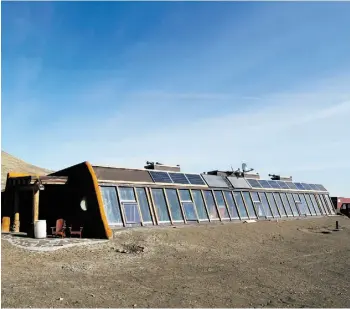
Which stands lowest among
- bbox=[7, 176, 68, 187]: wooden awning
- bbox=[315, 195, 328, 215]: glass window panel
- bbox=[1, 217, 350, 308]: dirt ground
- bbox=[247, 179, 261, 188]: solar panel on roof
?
bbox=[1, 217, 350, 308]: dirt ground

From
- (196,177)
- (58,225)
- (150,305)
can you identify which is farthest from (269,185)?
(150,305)

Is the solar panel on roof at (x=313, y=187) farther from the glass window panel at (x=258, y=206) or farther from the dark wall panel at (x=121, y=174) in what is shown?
the dark wall panel at (x=121, y=174)

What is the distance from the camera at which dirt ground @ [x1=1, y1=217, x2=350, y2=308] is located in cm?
1032

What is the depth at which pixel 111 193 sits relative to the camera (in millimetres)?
21359

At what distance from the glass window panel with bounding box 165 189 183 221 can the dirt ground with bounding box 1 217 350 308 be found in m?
1.28

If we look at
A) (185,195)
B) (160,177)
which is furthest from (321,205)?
(160,177)

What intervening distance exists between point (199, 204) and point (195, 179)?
83.7 inches

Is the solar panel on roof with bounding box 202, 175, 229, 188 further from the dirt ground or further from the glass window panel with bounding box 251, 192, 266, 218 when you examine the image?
the dirt ground

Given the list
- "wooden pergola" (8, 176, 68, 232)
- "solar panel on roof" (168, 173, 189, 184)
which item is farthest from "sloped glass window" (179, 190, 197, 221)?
"wooden pergola" (8, 176, 68, 232)

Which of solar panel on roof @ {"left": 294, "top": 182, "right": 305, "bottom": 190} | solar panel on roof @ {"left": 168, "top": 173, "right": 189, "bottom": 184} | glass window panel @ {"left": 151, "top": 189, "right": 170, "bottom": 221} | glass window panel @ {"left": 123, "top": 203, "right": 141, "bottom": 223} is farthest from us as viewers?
solar panel on roof @ {"left": 294, "top": 182, "right": 305, "bottom": 190}

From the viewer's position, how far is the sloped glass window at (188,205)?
24.4m

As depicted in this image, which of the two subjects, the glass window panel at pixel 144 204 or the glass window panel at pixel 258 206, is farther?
the glass window panel at pixel 258 206

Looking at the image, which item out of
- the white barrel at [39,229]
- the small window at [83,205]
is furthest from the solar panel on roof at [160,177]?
the white barrel at [39,229]

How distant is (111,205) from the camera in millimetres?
20922
